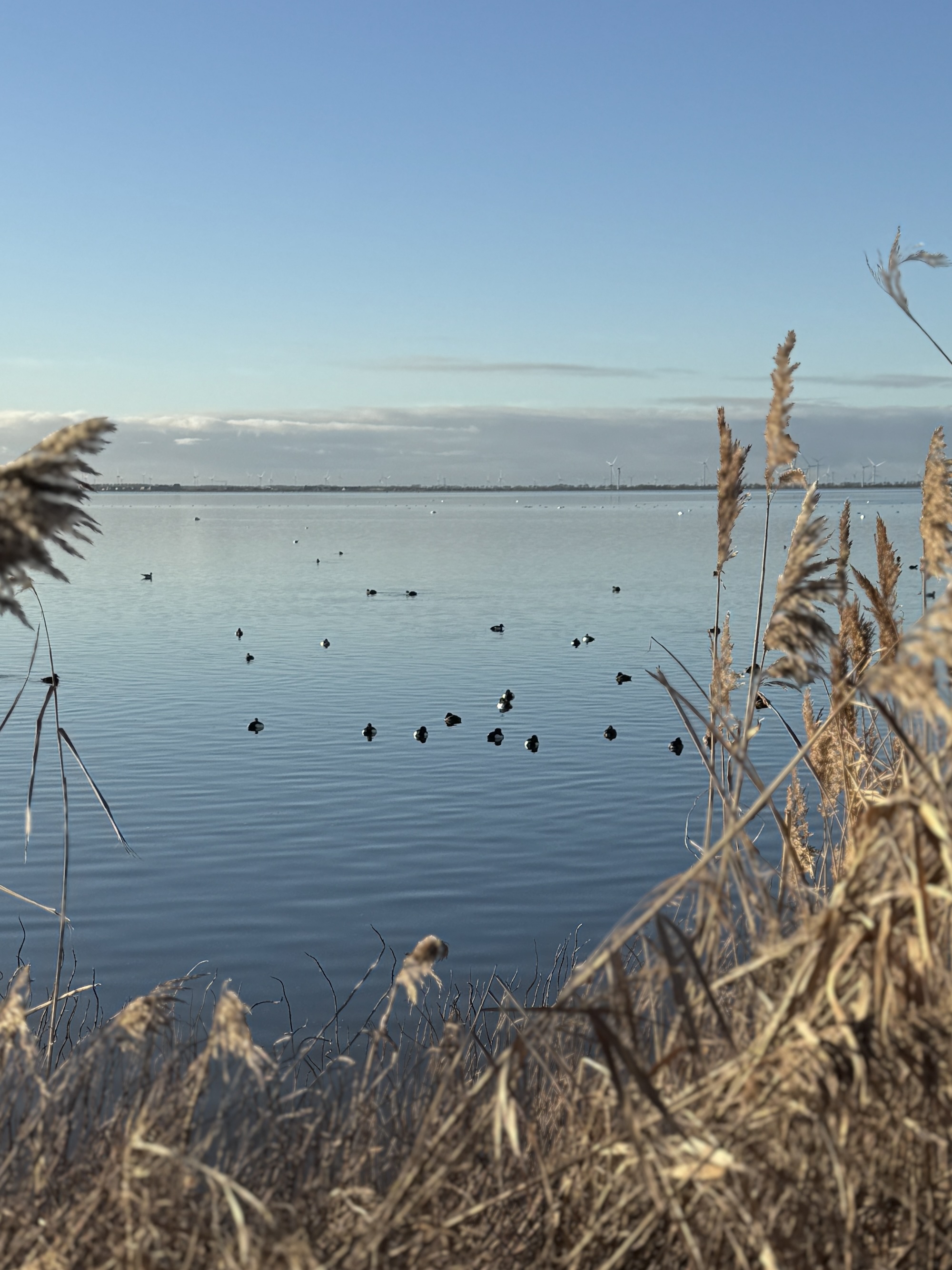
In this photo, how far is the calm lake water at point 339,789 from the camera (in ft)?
42.8

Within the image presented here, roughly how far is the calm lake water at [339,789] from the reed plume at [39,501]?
27.4 feet

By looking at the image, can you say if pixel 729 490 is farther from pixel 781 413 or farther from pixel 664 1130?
pixel 664 1130

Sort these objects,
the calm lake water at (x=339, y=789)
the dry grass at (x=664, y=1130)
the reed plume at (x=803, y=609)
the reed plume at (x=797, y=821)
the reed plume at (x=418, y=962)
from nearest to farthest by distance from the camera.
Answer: the dry grass at (x=664, y=1130), the reed plume at (x=418, y=962), the reed plume at (x=803, y=609), the reed plume at (x=797, y=821), the calm lake water at (x=339, y=789)

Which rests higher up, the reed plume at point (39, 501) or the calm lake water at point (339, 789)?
the reed plume at point (39, 501)

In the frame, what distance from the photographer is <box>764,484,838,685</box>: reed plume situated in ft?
15.4

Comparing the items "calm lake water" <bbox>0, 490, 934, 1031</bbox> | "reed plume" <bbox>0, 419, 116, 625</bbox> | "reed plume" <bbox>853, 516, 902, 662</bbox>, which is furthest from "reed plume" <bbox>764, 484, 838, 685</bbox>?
"calm lake water" <bbox>0, 490, 934, 1031</bbox>

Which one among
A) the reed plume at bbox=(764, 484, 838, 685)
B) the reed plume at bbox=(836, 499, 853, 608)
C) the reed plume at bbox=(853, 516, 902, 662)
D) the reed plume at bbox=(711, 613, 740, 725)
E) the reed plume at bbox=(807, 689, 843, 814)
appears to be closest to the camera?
the reed plume at bbox=(764, 484, 838, 685)

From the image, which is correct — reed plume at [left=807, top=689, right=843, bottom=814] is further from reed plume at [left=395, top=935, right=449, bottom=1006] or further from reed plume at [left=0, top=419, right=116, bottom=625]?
reed plume at [left=0, top=419, right=116, bottom=625]

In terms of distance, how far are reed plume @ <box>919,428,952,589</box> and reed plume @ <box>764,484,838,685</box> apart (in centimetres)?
65

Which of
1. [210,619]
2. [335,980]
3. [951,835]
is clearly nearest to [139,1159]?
[951,835]

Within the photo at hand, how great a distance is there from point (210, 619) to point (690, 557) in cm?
4365

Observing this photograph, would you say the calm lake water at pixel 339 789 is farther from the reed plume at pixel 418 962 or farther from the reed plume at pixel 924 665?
the reed plume at pixel 924 665

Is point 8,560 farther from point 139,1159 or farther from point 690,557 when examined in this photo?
point 690,557

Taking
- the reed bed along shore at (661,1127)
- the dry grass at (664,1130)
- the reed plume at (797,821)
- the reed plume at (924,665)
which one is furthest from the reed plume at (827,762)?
the reed plume at (924,665)
